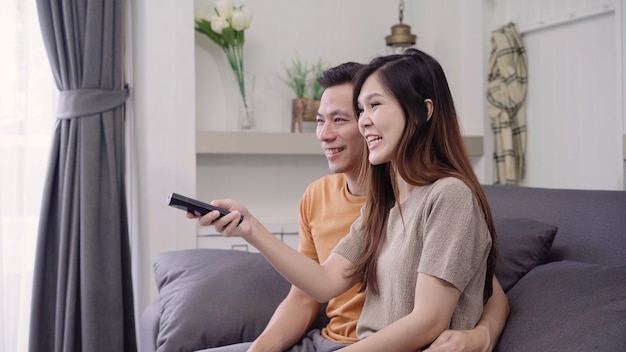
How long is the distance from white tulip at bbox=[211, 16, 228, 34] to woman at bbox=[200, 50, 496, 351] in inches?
56.5

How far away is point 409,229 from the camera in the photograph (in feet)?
5.07

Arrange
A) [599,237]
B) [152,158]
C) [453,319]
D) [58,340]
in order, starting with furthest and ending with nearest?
[152,158] < [58,340] < [599,237] < [453,319]

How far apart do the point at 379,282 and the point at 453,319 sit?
19 cm

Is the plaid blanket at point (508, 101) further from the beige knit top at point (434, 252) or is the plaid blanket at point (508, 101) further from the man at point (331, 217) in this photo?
the beige knit top at point (434, 252)

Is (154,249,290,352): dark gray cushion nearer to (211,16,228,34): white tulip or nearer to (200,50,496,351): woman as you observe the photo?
(200,50,496,351): woman

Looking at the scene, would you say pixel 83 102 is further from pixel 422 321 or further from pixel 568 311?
pixel 568 311

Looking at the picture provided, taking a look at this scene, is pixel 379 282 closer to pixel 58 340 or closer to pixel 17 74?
pixel 58 340

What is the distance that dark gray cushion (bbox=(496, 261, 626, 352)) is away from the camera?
54.7 inches

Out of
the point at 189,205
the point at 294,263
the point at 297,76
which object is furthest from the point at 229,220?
the point at 297,76

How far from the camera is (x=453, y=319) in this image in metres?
1.53

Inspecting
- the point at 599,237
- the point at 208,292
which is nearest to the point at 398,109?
the point at 599,237

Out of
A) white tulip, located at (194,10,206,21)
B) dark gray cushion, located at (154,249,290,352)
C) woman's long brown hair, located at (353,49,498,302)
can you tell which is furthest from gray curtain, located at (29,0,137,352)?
woman's long brown hair, located at (353,49,498,302)

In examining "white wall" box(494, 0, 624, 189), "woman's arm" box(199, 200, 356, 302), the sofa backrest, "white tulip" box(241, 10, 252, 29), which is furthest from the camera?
"white tulip" box(241, 10, 252, 29)

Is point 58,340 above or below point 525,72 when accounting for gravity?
below
